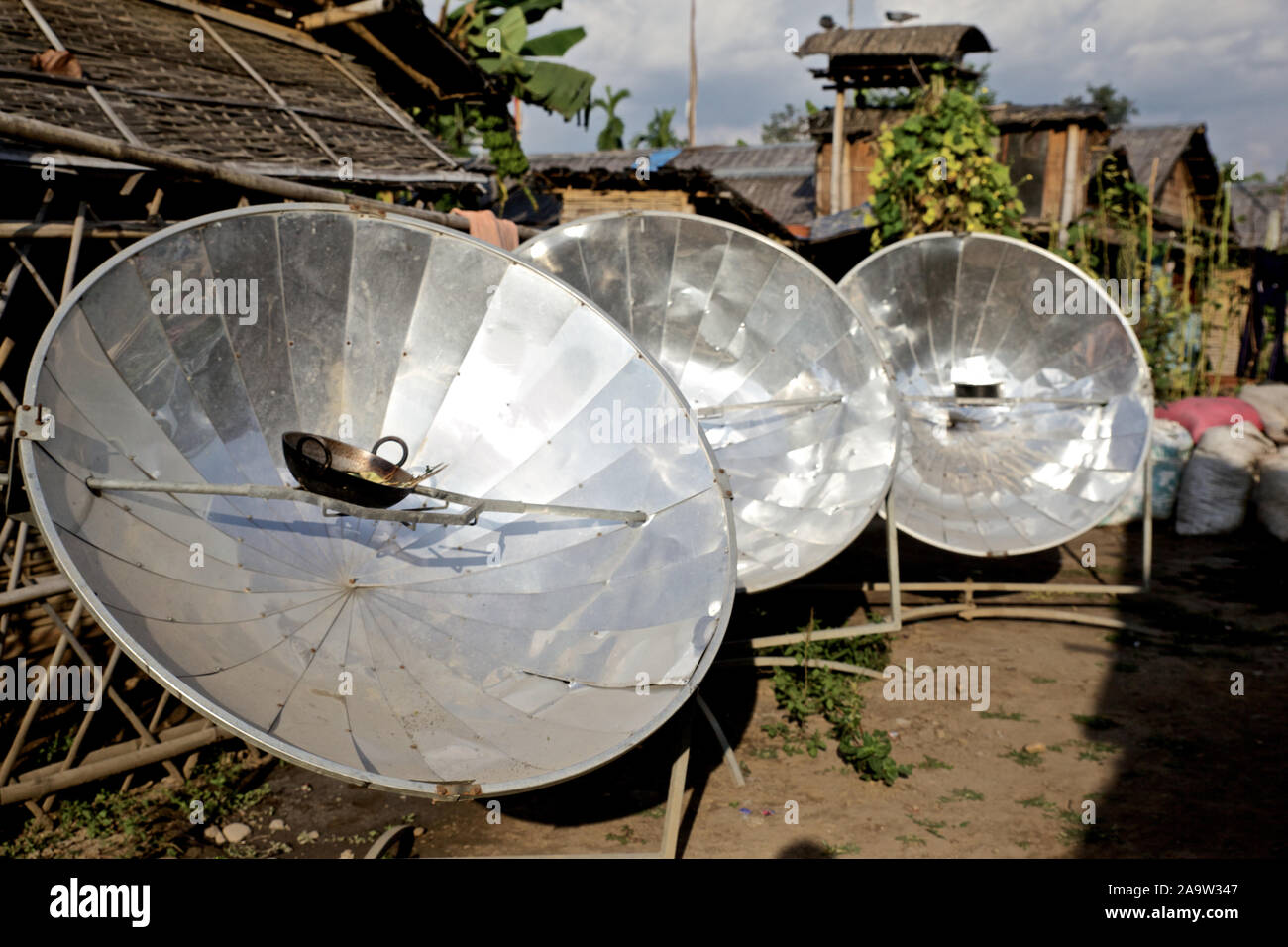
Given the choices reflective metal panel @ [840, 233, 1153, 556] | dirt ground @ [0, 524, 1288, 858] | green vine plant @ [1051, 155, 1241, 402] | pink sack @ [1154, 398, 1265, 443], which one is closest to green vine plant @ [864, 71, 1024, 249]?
green vine plant @ [1051, 155, 1241, 402]

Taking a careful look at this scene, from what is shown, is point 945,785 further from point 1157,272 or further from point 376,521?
point 1157,272

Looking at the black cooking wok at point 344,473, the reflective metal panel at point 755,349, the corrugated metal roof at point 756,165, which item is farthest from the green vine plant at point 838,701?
the corrugated metal roof at point 756,165

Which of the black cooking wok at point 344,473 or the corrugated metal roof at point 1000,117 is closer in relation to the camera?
the black cooking wok at point 344,473

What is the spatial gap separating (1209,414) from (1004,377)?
5.70 m

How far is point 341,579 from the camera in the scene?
4184 millimetres

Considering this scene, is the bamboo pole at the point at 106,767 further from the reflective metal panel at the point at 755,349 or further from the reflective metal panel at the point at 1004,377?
the reflective metal panel at the point at 1004,377

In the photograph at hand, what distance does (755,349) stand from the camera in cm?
682

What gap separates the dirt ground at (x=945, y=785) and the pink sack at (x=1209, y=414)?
4556 mm

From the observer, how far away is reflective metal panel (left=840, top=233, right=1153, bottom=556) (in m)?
8.19

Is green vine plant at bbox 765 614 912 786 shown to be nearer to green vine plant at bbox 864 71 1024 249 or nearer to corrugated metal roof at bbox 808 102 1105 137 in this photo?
green vine plant at bbox 864 71 1024 249

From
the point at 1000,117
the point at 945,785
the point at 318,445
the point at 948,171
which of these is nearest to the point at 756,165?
the point at 1000,117

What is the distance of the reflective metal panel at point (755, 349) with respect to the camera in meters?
6.39
